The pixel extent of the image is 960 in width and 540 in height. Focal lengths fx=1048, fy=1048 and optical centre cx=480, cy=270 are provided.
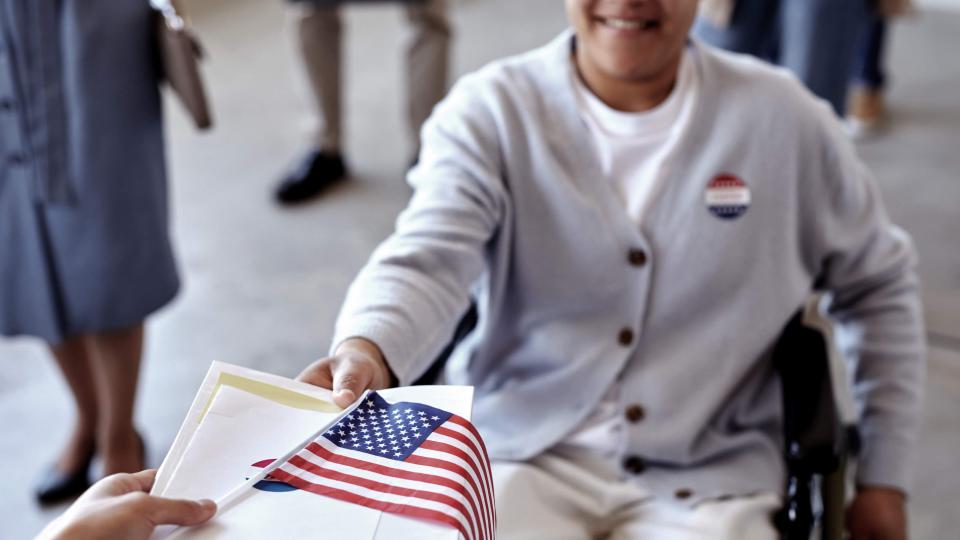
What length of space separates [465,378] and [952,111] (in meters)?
3.14

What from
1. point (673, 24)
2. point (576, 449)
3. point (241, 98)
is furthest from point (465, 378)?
point (241, 98)

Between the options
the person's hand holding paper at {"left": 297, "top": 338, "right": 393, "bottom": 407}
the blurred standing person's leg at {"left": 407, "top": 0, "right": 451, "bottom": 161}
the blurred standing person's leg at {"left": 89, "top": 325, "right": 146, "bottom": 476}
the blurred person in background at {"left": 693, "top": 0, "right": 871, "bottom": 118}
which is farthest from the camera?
the blurred standing person's leg at {"left": 407, "top": 0, "right": 451, "bottom": 161}

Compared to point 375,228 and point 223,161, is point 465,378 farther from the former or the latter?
point 223,161

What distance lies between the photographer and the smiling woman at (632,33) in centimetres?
119

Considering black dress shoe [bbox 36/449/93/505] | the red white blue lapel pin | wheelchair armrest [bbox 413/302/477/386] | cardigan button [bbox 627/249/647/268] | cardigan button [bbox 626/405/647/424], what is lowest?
black dress shoe [bbox 36/449/93/505]

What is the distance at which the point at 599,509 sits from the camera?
1.24 m

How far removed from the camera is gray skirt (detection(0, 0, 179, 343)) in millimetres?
1702

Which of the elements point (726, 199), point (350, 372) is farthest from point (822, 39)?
point (350, 372)

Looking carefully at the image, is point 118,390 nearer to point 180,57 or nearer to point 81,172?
point 81,172

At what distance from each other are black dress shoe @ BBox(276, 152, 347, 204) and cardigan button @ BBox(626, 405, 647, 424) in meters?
2.18

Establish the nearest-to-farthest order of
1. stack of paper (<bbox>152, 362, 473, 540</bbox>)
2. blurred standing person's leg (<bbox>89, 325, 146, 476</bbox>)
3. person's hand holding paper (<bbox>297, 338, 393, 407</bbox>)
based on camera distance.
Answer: stack of paper (<bbox>152, 362, 473, 540</bbox>) < person's hand holding paper (<bbox>297, 338, 393, 407</bbox>) < blurred standing person's leg (<bbox>89, 325, 146, 476</bbox>)

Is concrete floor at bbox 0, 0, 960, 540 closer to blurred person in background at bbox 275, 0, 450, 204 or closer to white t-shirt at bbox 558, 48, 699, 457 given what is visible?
blurred person in background at bbox 275, 0, 450, 204

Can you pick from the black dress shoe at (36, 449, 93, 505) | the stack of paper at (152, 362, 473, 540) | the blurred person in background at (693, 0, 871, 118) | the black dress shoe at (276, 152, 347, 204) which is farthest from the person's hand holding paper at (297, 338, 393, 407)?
the black dress shoe at (276, 152, 347, 204)

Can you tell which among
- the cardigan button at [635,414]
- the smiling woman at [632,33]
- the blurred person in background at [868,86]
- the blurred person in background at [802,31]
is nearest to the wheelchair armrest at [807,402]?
the cardigan button at [635,414]
